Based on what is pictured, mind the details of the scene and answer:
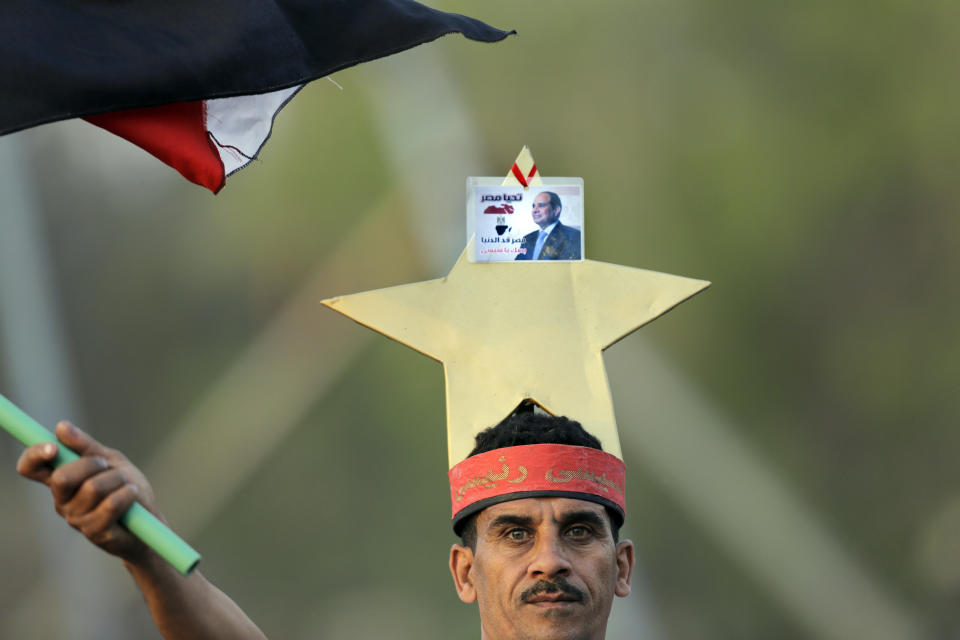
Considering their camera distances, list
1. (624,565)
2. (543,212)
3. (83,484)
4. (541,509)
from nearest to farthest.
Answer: (83,484) → (541,509) → (624,565) → (543,212)

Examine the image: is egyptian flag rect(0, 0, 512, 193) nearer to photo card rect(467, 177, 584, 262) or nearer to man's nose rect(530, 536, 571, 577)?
photo card rect(467, 177, 584, 262)

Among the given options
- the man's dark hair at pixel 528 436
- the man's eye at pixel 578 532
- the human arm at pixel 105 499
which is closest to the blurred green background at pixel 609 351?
the man's dark hair at pixel 528 436

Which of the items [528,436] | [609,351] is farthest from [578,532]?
[609,351]

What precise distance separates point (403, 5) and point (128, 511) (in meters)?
1.36

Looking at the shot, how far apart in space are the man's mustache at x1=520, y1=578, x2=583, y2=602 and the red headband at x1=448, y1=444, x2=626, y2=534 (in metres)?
0.19

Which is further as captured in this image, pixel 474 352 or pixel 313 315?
pixel 313 315

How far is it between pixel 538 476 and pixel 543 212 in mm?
706

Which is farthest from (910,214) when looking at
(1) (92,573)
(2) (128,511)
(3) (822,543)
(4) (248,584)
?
(2) (128,511)

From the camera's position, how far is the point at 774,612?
12.2ft

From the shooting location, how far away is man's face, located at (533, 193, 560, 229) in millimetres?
2947

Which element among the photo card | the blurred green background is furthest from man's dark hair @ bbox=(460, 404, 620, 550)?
the blurred green background

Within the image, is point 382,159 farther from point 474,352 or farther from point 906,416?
point 906,416

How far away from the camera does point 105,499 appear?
1628 mm

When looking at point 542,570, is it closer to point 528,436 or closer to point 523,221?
point 528,436
